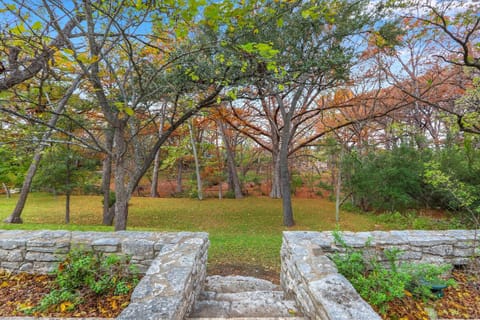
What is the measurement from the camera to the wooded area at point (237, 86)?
247 cm

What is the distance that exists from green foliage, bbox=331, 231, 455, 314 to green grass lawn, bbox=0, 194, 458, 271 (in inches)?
89.2

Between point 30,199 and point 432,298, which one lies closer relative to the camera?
point 432,298

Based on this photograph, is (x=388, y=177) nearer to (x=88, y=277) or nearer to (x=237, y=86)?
(x=237, y=86)

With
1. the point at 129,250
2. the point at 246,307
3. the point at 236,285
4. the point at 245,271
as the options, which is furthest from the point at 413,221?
the point at 129,250

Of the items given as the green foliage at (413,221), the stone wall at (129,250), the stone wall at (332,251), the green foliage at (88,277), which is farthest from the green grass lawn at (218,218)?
the green foliage at (88,277)

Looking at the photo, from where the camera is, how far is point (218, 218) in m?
8.37

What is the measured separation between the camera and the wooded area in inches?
97.2

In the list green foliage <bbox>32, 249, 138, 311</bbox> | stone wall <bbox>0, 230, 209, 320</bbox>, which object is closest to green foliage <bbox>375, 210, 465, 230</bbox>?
stone wall <bbox>0, 230, 209, 320</bbox>

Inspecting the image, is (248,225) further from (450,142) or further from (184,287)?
(450,142)

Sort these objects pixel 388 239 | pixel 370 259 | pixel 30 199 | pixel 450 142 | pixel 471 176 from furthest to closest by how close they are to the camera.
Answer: pixel 30 199
pixel 450 142
pixel 471 176
pixel 388 239
pixel 370 259

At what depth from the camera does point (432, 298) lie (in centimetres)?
211

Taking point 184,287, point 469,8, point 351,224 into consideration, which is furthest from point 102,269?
point 351,224

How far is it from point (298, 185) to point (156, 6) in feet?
40.5

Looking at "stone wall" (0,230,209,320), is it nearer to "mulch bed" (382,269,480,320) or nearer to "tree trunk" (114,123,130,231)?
"tree trunk" (114,123,130,231)
